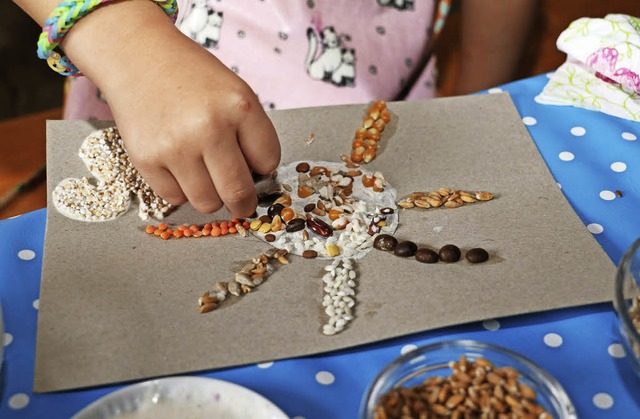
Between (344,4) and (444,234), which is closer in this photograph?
(444,234)

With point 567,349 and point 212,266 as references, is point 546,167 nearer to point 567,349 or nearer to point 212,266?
point 567,349

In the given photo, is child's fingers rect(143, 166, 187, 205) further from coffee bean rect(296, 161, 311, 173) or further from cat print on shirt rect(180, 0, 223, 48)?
cat print on shirt rect(180, 0, 223, 48)

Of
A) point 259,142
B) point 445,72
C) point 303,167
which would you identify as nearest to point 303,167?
point 303,167

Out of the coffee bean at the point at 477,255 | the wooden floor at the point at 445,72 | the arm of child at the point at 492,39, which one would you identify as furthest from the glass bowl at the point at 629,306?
the wooden floor at the point at 445,72

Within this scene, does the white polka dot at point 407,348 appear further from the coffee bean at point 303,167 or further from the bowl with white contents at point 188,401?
the coffee bean at point 303,167

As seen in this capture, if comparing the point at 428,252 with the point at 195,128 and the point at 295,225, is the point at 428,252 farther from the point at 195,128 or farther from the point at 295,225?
the point at 195,128

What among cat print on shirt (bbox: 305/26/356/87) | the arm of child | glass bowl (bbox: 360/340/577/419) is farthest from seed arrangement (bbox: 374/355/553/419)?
the arm of child

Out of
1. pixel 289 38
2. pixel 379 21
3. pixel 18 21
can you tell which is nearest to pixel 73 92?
pixel 289 38
